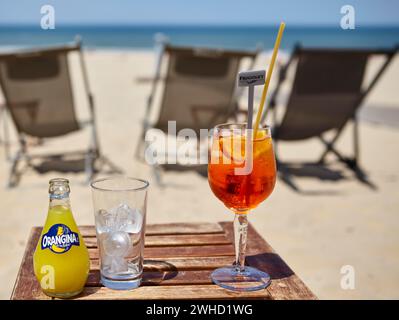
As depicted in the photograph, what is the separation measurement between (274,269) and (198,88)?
373 cm

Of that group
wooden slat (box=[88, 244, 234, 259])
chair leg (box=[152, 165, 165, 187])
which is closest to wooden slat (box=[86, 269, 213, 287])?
wooden slat (box=[88, 244, 234, 259])

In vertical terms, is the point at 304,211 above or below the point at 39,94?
below

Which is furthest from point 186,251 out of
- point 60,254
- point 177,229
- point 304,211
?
point 304,211

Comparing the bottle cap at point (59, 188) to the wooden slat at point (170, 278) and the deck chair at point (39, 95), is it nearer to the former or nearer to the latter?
the wooden slat at point (170, 278)

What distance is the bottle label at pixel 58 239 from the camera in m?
1.37

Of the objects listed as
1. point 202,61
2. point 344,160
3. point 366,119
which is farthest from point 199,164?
point 366,119

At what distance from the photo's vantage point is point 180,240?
1.86 m

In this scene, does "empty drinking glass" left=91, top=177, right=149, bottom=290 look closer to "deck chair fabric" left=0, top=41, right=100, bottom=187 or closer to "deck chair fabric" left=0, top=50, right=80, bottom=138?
"deck chair fabric" left=0, top=41, right=100, bottom=187

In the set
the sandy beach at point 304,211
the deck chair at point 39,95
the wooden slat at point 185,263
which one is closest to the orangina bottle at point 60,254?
the wooden slat at point 185,263

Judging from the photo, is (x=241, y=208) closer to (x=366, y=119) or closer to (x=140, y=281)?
(x=140, y=281)

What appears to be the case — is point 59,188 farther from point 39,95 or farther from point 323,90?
point 323,90

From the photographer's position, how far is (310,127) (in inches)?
208

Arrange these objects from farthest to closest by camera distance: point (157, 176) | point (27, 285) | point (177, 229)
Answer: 1. point (157, 176)
2. point (177, 229)
3. point (27, 285)
